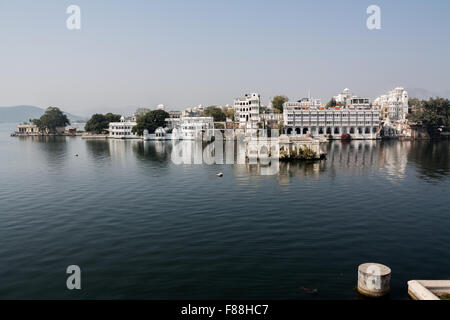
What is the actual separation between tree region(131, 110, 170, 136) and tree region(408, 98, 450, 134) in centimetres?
12971

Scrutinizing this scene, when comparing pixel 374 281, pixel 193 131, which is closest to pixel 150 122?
pixel 193 131

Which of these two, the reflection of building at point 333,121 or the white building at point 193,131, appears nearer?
the reflection of building at point 333,121

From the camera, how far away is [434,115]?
160500 millimetres

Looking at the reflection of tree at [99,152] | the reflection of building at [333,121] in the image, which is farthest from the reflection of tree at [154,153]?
the reflection of building at [333,121]

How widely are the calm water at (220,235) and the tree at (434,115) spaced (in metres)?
127

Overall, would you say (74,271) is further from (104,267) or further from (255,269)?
(255,269)

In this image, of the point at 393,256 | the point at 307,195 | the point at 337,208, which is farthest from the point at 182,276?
the point at 307,195

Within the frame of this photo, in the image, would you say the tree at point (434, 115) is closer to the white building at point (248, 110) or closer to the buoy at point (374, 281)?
the white building at point (248, 110)

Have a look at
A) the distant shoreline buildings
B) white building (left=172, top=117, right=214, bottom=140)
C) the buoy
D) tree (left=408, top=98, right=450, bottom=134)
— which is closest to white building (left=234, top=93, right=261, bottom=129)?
the distant shoreline buildings

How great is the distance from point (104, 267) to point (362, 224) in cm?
2324

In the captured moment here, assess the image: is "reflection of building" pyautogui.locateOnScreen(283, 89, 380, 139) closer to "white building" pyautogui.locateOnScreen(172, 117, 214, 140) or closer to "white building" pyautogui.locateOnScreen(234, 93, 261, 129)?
"white building" pyautogui.locateOnScreen(234, 93, 261, 129)

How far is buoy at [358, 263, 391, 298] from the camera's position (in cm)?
1869

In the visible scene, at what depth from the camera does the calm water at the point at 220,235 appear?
20750 mm

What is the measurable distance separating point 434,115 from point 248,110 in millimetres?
91522
